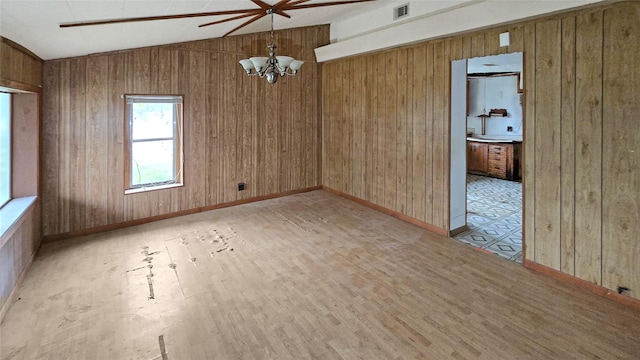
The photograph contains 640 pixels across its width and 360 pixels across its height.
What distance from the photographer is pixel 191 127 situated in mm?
5137

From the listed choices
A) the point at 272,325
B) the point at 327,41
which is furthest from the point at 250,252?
the point at 327,41

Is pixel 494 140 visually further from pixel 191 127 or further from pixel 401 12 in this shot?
pixel 191 127

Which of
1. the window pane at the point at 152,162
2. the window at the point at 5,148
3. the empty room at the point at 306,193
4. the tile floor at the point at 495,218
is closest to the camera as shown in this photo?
the empty room at the point at 306,193

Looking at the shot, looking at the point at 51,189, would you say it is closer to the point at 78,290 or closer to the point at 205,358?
the point at 78,290

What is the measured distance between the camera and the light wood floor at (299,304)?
2.27 meters

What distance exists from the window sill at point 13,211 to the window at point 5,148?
8 centimetres

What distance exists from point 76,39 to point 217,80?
2247 mm

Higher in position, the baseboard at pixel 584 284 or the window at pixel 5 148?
the window at pixel 5 148

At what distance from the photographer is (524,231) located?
3.45m

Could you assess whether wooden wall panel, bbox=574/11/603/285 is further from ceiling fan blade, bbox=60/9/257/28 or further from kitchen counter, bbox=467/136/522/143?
kitchen counter, bbox=467/136/522/143

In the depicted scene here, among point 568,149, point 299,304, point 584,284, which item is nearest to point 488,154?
point 568,149

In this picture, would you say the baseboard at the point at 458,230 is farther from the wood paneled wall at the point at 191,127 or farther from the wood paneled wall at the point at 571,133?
the wood paneled wall at the point at 191,127

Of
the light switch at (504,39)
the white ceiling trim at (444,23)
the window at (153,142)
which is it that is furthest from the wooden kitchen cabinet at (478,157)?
the window at (153,142)

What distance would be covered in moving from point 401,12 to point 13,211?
488cm
